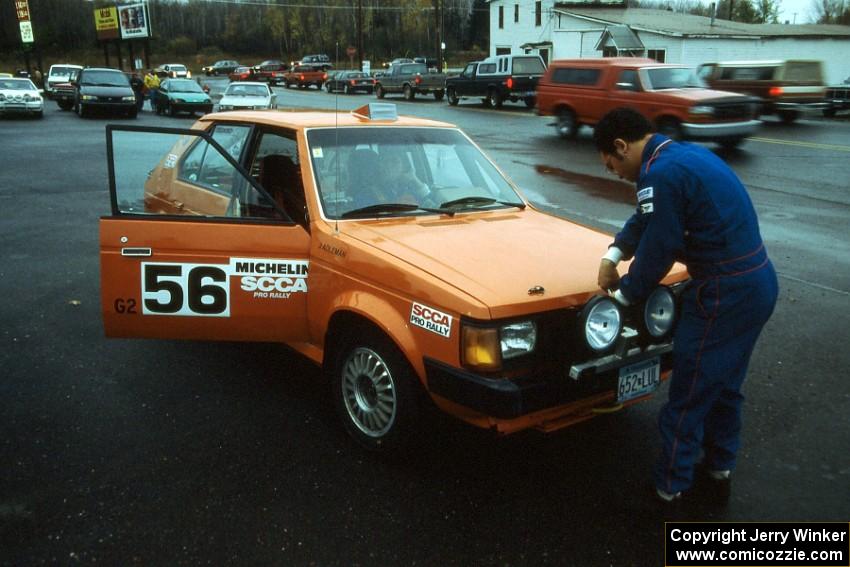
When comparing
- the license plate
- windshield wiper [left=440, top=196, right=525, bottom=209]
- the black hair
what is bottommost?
the license plate

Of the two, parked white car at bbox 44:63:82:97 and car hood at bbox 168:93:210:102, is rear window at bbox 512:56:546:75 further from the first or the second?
parked white car at bbox 44:63:82:97

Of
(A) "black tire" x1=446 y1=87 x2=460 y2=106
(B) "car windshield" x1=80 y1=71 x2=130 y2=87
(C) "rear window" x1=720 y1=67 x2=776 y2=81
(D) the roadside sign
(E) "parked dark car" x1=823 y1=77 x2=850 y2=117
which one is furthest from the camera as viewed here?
(D) the roadside sign

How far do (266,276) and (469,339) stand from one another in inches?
53.9

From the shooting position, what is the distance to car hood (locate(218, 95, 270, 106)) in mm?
24953

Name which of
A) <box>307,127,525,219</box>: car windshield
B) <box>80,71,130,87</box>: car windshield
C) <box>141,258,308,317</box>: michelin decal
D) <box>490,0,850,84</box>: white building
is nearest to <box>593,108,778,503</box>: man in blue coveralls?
<box>307,127,525,219</box>: car windshield

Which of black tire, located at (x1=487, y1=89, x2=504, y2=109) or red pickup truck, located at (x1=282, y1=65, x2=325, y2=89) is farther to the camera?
red pickup truck, located at (x1=282, y1=65, x2=325, y2=89)

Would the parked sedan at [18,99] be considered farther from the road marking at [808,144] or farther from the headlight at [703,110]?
the road marking at [808,144]

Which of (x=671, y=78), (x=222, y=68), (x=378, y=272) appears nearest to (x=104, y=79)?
(x=671, y=78)

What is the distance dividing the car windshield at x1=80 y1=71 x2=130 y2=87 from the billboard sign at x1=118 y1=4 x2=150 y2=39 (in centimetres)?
3318

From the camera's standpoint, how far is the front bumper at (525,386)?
2.98 metres

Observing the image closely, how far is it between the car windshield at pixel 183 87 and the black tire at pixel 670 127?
1865 centimetres

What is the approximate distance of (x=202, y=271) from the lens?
388cm

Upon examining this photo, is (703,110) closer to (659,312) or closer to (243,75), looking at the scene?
(659,312)

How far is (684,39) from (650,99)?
87.9 feet
